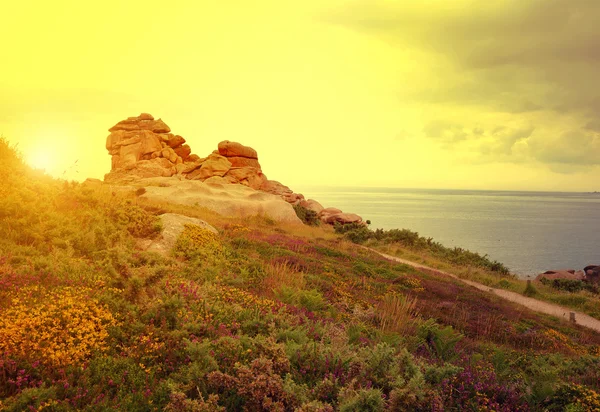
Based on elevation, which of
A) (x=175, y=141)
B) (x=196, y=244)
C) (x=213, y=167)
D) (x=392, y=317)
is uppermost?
(x=175, y=141)

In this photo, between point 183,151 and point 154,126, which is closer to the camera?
point 154,126

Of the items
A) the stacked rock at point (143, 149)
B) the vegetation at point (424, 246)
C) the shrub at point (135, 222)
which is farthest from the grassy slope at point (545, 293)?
the stacked rock at point (143, 149)

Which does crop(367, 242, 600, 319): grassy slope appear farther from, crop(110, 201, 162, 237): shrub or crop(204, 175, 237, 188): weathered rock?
crop(110, 201, 162, 237): shrub

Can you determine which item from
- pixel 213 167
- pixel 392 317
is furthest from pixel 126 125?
pixel 392 317

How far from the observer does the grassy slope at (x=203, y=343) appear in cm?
472

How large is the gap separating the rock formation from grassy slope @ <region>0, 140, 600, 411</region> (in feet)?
126

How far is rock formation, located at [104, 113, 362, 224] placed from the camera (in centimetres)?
5050

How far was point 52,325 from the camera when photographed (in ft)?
19.0

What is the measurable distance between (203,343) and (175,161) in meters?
52.1

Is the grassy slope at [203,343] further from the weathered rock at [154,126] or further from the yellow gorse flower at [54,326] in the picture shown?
the weathered rock at [154,126]

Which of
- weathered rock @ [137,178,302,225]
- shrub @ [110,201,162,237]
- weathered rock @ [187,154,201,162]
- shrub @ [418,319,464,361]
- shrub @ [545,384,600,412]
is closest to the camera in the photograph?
shrub @ [545,384,600,412]

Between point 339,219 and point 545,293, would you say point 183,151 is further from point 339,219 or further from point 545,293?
point 545,293

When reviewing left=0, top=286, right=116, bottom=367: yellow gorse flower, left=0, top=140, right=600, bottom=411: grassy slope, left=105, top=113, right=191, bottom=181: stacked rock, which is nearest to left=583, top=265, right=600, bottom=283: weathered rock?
left=0, top=140, right=600, bottom=411: grassy slope

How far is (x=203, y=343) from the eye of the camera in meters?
5.55
